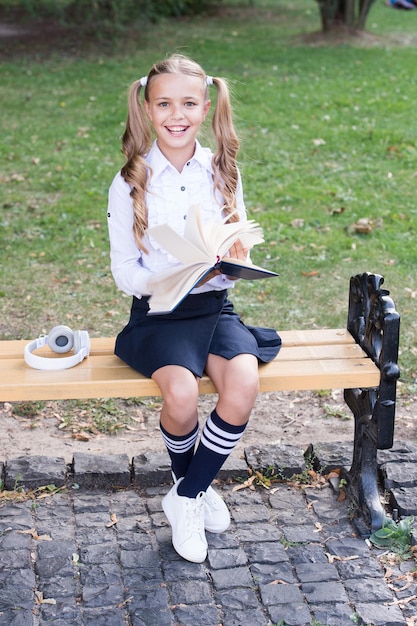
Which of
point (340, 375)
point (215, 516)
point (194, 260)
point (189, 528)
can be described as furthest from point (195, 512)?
point (194, 260)

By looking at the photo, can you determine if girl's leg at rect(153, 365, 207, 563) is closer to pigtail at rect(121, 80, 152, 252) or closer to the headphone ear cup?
the headphone ear cup

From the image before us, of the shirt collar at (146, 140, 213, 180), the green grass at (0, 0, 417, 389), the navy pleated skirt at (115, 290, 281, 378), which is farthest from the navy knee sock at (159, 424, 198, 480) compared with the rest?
the green grass at (0, 0, 417, 389)

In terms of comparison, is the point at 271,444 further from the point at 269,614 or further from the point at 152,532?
the point at 269,614

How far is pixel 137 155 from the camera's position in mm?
3443

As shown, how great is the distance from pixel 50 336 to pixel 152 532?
0.80 m

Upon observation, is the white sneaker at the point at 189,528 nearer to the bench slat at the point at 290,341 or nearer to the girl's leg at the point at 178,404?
the girl's leg at the point at 178,404

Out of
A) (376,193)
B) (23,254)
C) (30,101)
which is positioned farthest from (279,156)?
(30,101)

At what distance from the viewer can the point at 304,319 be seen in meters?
5.14

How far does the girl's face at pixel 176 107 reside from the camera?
3.33m

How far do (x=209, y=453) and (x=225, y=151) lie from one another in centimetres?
113

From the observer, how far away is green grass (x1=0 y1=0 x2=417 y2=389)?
5379 millimetres

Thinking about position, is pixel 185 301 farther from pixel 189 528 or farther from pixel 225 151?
pixel 189 528

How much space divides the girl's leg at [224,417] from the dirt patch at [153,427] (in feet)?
2.49

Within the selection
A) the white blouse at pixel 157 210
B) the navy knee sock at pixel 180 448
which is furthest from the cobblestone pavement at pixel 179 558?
the white blouse at pixel 157 210
